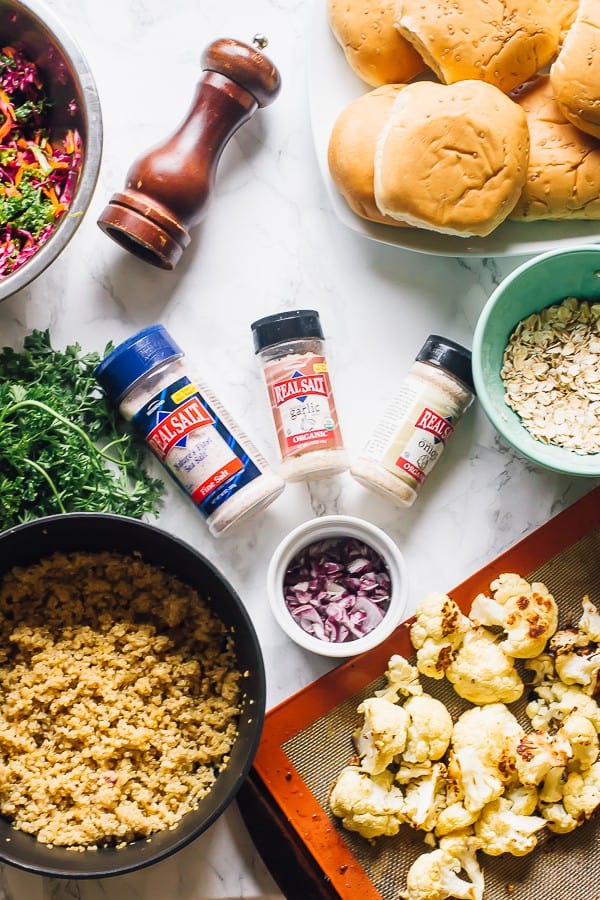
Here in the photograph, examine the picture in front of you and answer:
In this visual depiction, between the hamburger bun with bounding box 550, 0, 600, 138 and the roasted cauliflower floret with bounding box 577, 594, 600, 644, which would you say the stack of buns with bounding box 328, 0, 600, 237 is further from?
the roasted cauliflower floret with bounding box 577, 594, 600, 644

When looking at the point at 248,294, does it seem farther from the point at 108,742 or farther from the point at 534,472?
the point at 108,742

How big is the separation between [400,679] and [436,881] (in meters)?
0.30

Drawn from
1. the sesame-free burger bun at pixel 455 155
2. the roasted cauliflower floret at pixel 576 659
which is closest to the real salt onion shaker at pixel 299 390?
the sesame-free burger bun at pixel 455 155

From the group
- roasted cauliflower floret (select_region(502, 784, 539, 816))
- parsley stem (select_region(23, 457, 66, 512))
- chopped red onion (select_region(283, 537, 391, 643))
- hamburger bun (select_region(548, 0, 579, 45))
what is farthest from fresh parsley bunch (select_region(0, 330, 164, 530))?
hamburger bun (select_region(548, 0, 579, 45))

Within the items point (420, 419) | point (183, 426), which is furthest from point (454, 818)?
point (183, 426)

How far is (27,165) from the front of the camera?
1445mm

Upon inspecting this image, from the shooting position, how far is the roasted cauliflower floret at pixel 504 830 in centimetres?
143

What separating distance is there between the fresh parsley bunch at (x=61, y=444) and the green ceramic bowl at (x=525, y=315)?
1.83ft

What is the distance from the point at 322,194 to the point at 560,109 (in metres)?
0.41

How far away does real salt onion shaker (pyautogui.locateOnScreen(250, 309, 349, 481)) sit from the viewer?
1470 millimetres

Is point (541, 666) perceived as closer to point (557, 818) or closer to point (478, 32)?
point (557, 818)

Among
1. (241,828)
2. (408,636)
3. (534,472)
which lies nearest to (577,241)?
(534,472)

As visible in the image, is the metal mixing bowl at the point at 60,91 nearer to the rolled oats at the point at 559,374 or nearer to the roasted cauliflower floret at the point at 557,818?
the rolled oats at the point at 559,374

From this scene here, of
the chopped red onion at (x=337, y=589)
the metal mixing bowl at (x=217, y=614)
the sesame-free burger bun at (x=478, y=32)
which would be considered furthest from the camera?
the chopped red onion at (x=337, y=589)
